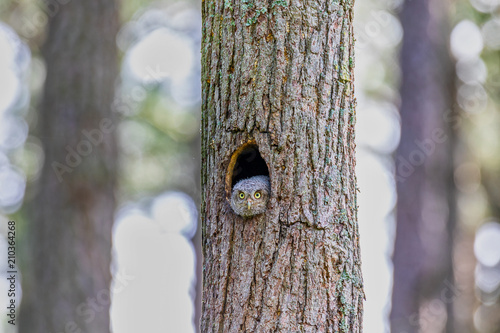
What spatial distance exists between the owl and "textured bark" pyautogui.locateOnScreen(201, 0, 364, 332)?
37 mm

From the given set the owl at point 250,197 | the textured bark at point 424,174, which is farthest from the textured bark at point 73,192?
the textured bark at point 424,174

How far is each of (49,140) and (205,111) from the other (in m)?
3.42

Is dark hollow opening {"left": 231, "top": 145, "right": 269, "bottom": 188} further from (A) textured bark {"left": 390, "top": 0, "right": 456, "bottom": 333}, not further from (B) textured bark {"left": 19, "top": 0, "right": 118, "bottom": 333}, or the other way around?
(A) textured bark {"left": 390, "top": 0, "right": 456, "bottom": 333}

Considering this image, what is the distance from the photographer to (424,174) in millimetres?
8367

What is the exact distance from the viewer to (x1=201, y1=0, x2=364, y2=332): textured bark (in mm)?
2555

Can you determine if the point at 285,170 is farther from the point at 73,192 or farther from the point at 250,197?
the point at 73,192

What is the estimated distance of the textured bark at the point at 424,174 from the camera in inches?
315

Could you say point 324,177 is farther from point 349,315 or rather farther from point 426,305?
Result: point 426,305

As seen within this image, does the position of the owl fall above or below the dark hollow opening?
below

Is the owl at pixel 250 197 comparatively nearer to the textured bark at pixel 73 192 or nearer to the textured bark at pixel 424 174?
the textured bark at pixel 73 192

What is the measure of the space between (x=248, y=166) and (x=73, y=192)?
10.3 ft

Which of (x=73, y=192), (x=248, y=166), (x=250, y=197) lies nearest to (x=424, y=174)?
(x=73, y=192)

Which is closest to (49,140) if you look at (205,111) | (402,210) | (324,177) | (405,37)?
(205,111)

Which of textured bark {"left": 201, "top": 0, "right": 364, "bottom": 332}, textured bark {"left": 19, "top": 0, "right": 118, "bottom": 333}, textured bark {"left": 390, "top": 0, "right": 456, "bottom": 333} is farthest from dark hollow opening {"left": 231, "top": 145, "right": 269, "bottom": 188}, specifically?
textured bark {"left": 390, "top": 0, "right": 456, "bottom": 333}
